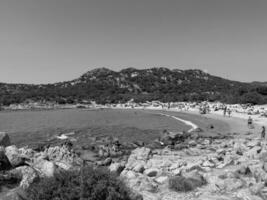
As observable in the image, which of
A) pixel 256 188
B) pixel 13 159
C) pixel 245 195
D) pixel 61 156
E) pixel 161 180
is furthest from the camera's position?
pixel 61 156

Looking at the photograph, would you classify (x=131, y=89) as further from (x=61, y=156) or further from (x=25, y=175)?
(x=25, y=175)

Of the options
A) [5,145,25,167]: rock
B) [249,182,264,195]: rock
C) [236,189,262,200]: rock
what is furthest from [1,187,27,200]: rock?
[249,182,264,195]: rock

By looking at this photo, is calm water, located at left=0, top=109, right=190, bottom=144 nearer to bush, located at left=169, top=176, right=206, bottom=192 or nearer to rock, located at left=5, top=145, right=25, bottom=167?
rock, located at left=5, top=145, right=25, bottom=167

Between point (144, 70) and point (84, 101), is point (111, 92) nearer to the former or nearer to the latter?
point (84, 101)

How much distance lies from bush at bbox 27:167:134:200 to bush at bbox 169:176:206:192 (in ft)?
7.80

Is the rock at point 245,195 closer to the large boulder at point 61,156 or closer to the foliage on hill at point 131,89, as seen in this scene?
the large boulder at point 61,156

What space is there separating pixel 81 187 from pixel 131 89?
130 m

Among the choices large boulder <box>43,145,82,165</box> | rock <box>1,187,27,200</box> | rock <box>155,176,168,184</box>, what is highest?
rock <box>1,187,27,200</box>

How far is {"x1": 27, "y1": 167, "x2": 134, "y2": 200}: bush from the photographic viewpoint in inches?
168

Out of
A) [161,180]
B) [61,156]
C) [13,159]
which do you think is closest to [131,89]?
[61,156]

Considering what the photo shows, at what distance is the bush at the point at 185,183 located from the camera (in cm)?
650

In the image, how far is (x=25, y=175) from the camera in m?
5.59

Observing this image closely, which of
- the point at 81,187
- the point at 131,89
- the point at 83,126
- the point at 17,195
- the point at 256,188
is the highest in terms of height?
the point at 131,89

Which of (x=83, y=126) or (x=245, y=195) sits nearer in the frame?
(x=245, y=195)
